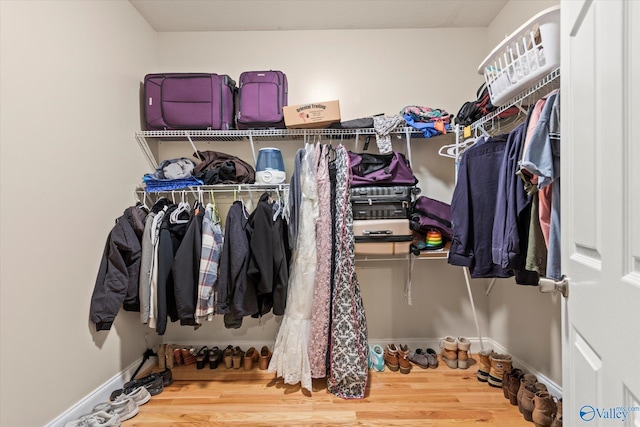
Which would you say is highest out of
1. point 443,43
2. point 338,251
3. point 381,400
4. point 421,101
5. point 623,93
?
point 443,43

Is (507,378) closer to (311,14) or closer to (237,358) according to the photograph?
(237,358)

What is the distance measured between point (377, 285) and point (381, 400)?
82 centimetres

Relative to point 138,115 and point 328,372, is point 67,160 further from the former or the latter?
point 328,372

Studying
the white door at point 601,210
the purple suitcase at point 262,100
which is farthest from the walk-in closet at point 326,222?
the purple suitcase at point 262,100

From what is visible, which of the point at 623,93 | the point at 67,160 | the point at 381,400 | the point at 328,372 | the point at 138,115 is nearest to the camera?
the point at 623,93

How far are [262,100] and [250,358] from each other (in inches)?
75.0

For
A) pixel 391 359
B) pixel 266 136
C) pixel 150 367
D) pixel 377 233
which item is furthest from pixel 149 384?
pixel 266 136

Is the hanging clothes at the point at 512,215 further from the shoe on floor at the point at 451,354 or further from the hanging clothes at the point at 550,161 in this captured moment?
the shoe on floor at the point at 451,354

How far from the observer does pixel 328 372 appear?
187 centimetres

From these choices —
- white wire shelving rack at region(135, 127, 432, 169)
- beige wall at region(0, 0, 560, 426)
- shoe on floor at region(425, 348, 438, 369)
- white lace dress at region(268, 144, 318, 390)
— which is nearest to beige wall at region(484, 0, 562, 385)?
beige wall at region(0, 0, 560, 426)

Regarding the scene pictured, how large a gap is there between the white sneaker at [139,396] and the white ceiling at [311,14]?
2.63 meters

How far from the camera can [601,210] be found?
1.94ft

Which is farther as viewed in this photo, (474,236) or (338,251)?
(338,251)

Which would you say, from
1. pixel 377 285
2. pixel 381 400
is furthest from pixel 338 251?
pixel 381 400
